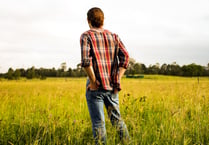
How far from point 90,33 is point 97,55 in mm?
310

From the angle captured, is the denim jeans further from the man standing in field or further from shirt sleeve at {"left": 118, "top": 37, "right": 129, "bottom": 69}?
shirt sleeve at {"left": 118, "top": 37, "right": 129, "bottom": 69}

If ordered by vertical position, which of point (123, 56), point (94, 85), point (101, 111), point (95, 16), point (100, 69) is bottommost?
point (101, 111)

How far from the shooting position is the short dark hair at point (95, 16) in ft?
8.95

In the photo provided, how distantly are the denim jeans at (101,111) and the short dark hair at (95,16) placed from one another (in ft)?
3.02

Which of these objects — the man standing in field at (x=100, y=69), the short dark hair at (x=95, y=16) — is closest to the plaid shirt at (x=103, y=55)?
the man standing in field at (x=100, y=69)

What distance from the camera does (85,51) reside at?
2645 mm

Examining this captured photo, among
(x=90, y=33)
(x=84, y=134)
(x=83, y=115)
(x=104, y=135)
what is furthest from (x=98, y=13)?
(x=83, y=115)

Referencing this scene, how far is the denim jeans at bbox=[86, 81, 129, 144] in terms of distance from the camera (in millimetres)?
2704

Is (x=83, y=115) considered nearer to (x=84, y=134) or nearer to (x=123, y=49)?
(x=84, y=134)

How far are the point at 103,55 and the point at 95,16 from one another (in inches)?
20.9

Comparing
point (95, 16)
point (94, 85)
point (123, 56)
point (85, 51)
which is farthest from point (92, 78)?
point (95, 16)

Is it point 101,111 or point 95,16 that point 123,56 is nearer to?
point 95,16

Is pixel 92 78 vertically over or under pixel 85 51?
under

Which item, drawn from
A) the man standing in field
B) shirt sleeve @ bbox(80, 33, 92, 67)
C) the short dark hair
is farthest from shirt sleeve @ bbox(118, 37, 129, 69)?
shirt sleeve @ bbox(80, 33, 92, 67)
